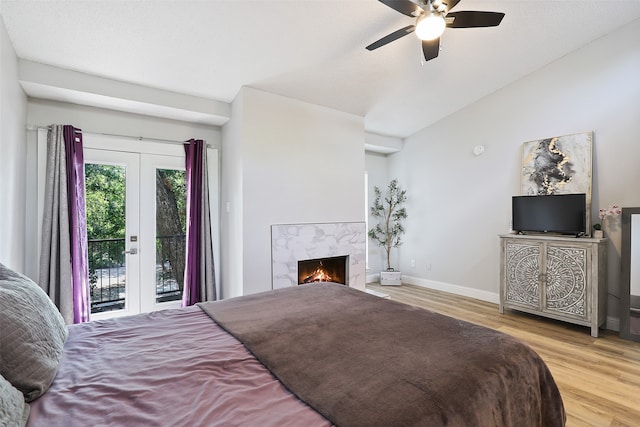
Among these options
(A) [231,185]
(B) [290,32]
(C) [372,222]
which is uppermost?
(B) [290,32]

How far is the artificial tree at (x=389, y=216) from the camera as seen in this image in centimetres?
559

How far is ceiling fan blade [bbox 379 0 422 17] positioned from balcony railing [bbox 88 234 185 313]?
3.30 metres

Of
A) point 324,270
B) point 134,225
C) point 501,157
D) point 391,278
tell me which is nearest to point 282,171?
point 324,270

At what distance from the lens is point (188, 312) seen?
1812mm

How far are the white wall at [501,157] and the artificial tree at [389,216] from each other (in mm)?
163

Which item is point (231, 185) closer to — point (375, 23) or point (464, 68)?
point (375, 23)

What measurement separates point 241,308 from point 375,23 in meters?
2.64

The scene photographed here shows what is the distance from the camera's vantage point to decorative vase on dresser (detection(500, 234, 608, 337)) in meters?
3.19

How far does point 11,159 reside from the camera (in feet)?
8.28

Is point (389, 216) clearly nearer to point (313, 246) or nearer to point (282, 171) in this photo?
point (313, 246)

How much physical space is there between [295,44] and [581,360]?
12.5 feet

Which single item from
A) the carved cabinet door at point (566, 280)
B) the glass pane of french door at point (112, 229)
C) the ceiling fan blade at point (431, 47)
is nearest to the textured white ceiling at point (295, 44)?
the ceiling fan blade at point (431, 47)

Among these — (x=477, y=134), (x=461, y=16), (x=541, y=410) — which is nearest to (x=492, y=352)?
Answer: (x=541, y=410)

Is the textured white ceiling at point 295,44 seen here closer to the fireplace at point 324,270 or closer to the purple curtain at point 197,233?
the purple curtain at point 197,233
